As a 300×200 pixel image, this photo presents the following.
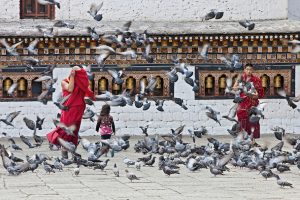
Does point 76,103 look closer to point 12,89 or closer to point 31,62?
point 31,62

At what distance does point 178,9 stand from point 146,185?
11.4 metres

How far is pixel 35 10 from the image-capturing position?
2239 cm

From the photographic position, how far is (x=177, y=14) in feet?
74.4

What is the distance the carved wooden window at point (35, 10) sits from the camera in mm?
22328

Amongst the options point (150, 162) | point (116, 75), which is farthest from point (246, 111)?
point (150, 162)

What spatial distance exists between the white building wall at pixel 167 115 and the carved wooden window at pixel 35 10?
136 centimetres

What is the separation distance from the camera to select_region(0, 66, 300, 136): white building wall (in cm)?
2131

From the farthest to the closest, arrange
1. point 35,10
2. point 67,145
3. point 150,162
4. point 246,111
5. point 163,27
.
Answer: point 35,10 < point 163,27 < point 246,111 < point 67,145 < point 150,162

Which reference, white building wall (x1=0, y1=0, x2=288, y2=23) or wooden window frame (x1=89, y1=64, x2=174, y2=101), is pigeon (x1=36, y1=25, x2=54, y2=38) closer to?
wooden window frame (x1=89, y1=64, x2=174, y2=101)

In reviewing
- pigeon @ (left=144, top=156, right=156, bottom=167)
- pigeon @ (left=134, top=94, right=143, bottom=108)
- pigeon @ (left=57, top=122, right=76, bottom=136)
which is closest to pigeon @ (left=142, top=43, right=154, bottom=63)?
pigeon @ (left=134, top=94, right=143, bottom=108)

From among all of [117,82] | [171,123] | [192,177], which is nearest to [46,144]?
[117,82]

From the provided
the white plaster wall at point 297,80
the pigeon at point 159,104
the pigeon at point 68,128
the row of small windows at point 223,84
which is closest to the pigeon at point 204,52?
the row of small windows at point 223,84

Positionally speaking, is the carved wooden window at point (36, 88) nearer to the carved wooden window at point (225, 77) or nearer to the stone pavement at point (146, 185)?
the carved wooden window at point (225, 77)

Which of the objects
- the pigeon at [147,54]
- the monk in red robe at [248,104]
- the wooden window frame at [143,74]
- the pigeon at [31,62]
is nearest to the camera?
the monk in red robe at [248,104]
